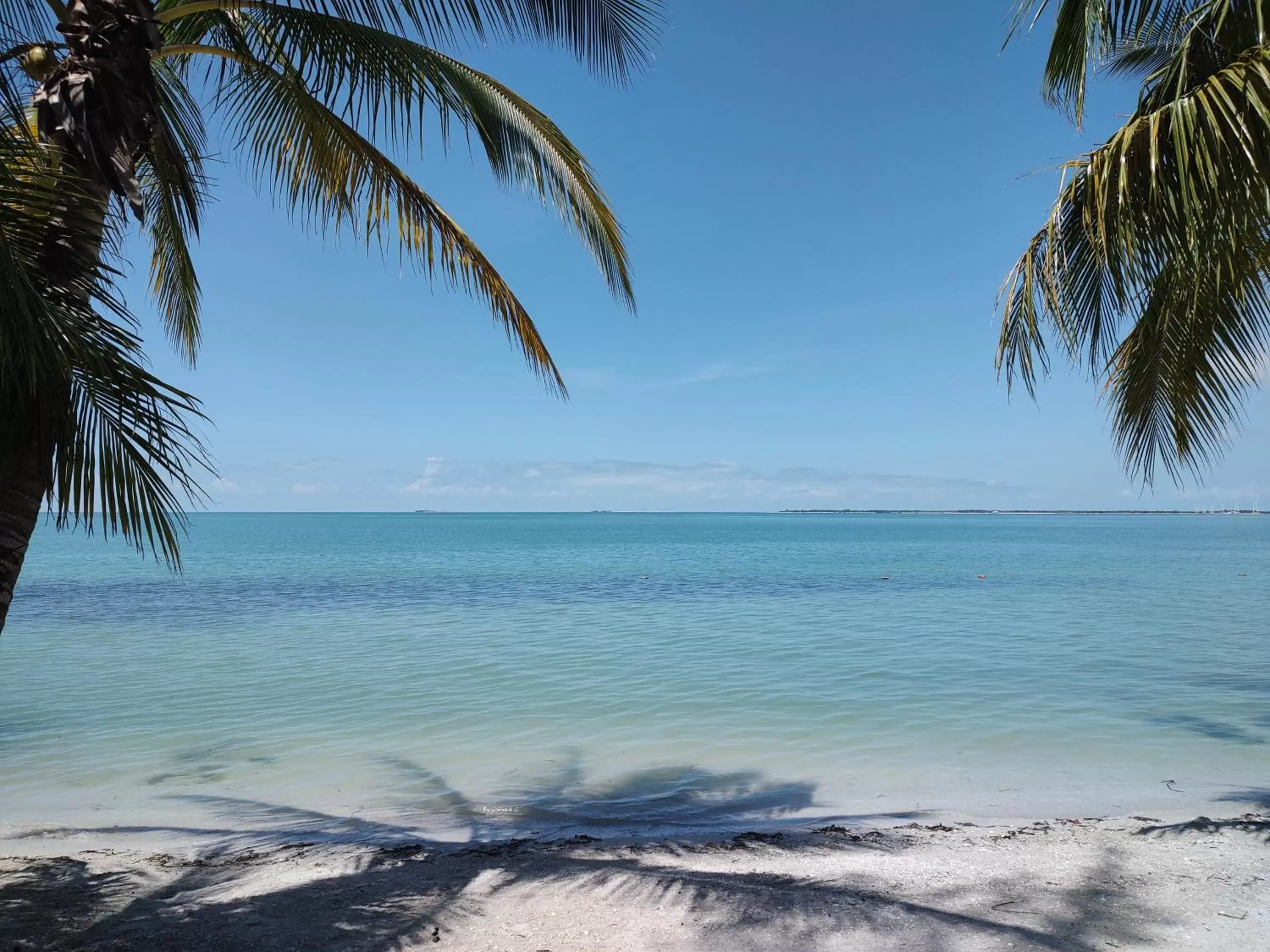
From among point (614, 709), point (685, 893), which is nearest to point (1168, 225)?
point (685, 893)

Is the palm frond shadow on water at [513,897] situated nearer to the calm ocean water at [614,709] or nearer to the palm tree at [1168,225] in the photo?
the calm ocean water at [614,709]

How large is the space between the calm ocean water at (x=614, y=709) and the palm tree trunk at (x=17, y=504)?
3481mm

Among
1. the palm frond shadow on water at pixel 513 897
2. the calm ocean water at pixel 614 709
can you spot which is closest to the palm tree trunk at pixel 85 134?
the palm frond shadow on water at pixel 513 897

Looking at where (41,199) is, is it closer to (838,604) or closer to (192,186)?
(192,186)

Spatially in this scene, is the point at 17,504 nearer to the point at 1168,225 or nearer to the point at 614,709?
the point at 1168,225

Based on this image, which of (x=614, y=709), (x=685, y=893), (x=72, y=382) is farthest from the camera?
(x=614, y=709)

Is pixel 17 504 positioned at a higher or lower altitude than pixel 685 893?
higher

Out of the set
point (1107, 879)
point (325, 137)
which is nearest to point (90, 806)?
point (325, 137)

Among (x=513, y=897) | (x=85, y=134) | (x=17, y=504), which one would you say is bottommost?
(x=513, y=897)

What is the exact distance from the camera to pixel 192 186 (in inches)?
202

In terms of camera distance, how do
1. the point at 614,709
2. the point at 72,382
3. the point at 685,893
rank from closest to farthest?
the point at 72,382 → the point at 685,893 → the point at 614,709

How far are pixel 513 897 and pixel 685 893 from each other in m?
0.98

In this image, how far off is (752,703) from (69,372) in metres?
8.70

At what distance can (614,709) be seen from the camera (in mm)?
→ 9906
